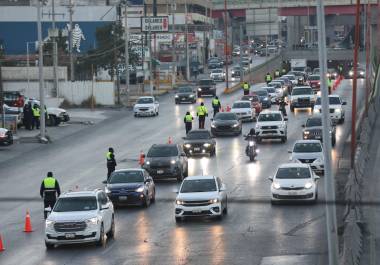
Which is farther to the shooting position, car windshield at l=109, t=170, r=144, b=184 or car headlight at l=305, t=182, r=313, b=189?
car windshield at l=109, t=170, r=144, b=184

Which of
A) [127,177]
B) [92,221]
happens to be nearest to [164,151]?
[127,177]

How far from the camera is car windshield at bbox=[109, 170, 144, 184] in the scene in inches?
1483

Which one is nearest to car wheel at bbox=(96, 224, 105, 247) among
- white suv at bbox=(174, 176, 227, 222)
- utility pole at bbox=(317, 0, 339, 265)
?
white suv at bbox=(174, 176, 227, 222)

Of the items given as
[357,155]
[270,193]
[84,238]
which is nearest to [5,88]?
[357,155]

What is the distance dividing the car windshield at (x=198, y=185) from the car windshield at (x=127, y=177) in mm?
2824

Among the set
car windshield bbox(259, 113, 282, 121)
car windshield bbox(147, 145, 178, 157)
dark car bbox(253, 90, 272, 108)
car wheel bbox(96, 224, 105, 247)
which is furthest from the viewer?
dark car bbox(253, 90, 272, 108)

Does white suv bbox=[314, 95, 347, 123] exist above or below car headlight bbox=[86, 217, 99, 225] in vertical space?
above

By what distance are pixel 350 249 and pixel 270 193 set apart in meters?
16.8

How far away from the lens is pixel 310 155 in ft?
149

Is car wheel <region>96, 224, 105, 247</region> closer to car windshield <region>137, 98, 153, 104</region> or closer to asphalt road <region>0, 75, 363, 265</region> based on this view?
asphalt road <region>0, 75, 363, 265</region>

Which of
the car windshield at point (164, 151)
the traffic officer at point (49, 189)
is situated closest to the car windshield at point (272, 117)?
the car windshield at point (164, 151)

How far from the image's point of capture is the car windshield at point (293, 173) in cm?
3769

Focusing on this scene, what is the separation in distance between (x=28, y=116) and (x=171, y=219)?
33866 mm

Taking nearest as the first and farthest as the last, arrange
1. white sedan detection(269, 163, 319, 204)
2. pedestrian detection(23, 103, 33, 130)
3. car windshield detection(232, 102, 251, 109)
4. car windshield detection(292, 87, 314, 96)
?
white sedan detection(269, 163, 319, 204), pedestrian detection(23, 103, 33, 130), car windshield detection(232, 102, 251, 109), car windshield detection(292, 87, 314, 96)
